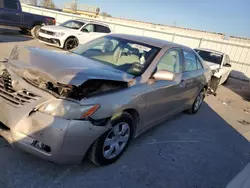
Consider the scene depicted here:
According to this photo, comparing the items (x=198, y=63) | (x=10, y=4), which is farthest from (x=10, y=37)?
(x=198, y=63)

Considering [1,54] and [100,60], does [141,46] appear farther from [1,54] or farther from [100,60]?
[1,54]

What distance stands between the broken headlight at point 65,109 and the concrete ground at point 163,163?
812mm

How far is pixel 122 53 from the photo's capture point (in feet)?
12.7

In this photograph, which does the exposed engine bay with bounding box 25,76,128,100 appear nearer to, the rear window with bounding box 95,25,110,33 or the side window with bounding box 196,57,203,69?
the side window with bounding box 196,57,203,69

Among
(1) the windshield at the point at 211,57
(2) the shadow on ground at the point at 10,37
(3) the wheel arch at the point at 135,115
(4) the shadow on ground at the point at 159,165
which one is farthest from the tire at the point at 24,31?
(3) the wheel arch at the point at 135,115

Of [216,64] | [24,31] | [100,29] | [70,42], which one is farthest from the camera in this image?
[24,31]

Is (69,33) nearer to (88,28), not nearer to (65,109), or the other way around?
(88,28)

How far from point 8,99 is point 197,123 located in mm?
4079

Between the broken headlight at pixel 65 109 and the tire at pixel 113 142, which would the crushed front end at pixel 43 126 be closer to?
the broken headlight at pixel 65 109

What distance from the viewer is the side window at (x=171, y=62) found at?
12.4ft

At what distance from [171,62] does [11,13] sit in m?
11.5

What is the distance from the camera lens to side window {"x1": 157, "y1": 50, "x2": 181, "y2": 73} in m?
3.78

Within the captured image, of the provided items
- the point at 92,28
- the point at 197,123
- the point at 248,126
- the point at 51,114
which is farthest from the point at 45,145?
the point at 92,28

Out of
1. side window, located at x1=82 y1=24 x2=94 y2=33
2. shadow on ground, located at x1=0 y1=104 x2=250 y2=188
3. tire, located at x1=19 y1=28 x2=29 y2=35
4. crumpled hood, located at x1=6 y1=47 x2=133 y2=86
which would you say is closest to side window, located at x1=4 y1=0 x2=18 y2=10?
tire, located at x1=19 y1=28 x2=29 y2=35
